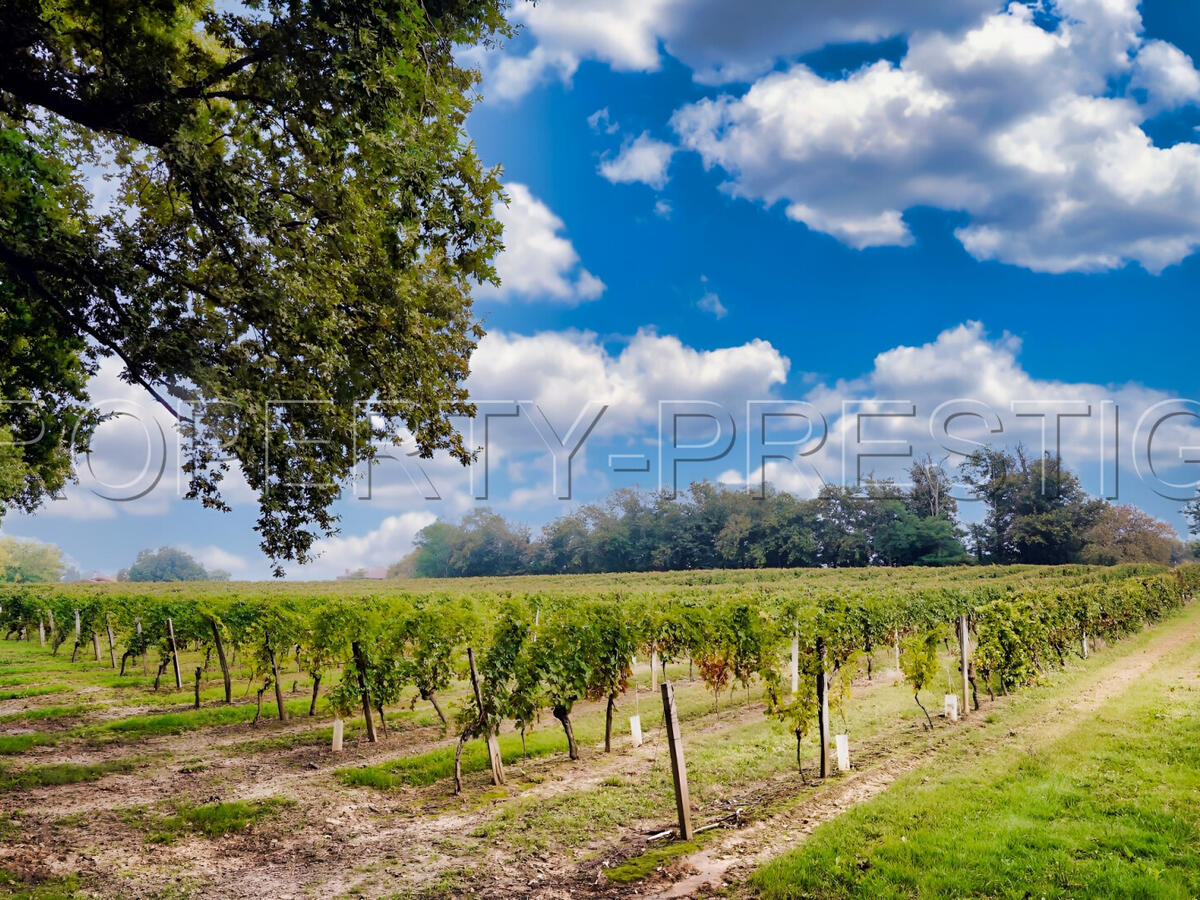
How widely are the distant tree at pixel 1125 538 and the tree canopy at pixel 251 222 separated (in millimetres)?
81505

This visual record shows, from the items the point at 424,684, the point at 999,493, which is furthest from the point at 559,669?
the point at 999,493

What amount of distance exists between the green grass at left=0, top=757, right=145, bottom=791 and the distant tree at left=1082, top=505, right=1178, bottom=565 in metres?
84.0

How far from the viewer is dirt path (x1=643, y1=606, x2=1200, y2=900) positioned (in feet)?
21.0

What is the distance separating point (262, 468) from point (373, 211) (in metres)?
4.17

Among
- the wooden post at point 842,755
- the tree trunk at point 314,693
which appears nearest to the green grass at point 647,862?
the wooden post at point 842,755

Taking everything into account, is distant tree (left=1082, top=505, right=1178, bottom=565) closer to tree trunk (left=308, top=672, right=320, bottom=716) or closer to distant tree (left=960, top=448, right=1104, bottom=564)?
distant tree (left=960, top=448, right=1104, bottom=564)

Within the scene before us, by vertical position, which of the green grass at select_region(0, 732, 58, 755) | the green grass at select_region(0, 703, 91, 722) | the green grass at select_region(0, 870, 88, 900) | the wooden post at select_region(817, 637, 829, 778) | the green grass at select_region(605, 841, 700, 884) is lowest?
the green grass at select_region(0, 703, 91, 722)

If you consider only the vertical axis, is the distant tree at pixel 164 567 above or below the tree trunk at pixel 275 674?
below

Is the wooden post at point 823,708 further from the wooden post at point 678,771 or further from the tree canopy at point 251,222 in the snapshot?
the tree canopy at point 251,222

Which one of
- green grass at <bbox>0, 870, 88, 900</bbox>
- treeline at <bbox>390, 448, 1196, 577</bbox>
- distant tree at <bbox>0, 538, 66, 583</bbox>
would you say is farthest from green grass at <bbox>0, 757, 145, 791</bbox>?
distant tree at <bbox>0, 538, 66, 583</bbox>

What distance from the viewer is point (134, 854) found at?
745cm

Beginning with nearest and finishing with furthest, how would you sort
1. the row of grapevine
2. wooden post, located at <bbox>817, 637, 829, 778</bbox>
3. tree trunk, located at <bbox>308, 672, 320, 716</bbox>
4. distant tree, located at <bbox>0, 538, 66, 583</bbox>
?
wooden post, located at <bbox>817, 637, 829, 778</bbox> < the row of grapevine < tree trunk, located at <bbox>308, 672, 320, 716</bbox> < distant tree, located at <bbox>0, 538, 66, 583</bbox>

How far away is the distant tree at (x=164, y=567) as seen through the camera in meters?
168

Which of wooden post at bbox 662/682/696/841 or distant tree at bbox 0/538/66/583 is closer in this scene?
wooden post at bbox 662/682/696/841
